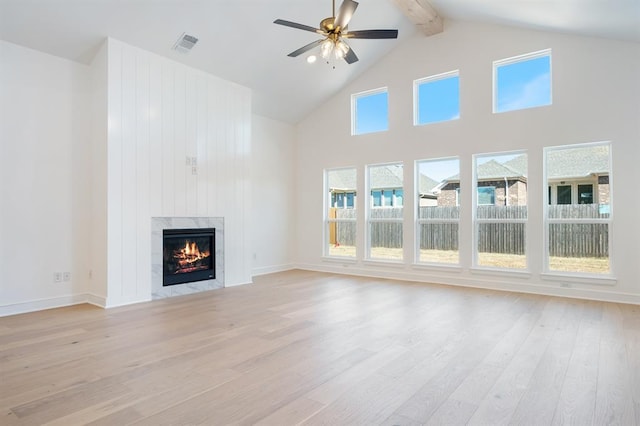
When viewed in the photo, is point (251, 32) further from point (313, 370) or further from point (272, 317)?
point (313, 370)

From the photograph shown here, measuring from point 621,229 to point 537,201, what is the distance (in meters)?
1.06

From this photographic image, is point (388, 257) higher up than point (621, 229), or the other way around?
point (621, 229)

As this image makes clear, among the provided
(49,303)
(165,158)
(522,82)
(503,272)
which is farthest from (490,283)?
(49,303)

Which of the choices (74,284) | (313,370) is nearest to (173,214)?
(74,284)

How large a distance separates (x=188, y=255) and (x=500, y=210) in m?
5.01

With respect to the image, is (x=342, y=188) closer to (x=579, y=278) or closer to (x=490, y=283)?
(x=490, y=283)

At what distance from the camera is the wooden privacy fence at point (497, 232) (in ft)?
17.1

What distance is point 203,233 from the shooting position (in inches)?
229

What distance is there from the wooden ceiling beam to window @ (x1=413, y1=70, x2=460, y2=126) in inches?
30.6

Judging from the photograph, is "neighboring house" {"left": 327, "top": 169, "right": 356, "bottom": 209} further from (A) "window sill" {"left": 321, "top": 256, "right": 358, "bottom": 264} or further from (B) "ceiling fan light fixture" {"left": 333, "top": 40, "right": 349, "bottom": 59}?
(B) "ceiling fan light fixture" {"left": 333, "top": 40, "right": 349, "bottom": 59}

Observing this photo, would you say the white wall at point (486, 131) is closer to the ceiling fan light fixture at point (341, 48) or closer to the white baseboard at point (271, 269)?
the white baseboard at point (271, 269)

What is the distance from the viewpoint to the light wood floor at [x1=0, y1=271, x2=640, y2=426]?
2119 millimetres

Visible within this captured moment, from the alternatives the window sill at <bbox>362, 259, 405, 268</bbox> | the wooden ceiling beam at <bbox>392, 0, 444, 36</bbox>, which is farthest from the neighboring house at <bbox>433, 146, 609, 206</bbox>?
the wooden ceiling beam at <bbox>392, 0, 444, 36</bbox>

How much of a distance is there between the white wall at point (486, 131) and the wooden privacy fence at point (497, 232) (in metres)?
0.19
